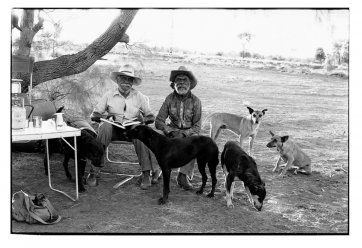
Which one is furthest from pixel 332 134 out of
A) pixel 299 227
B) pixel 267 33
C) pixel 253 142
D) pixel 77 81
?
pixel 77 81

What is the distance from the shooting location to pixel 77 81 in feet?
22.3

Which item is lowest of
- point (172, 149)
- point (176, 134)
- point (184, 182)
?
point (184, 182)

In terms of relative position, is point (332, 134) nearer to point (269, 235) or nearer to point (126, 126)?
point (269, 235)

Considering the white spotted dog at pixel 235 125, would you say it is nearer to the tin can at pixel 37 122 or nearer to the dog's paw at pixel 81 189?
the dog's paw at pixel 81 189

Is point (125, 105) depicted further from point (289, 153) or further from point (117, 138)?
point (289, 153)

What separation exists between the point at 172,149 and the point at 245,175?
80cm

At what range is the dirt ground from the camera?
4059 mm

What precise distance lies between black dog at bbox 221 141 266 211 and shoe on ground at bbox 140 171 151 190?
962 mm

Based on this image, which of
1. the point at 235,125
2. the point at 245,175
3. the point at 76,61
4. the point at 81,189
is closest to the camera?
the point at 245,175

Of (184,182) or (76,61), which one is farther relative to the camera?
(76,61)

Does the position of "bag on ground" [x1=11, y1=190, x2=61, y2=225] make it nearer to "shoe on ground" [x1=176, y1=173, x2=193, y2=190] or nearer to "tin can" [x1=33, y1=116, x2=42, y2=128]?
"tin can" [x1=33, y1=116, x2=42, y2=128]

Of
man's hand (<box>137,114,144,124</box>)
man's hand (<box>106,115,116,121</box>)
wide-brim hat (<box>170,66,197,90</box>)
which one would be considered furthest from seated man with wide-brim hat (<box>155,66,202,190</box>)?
man's hand (<box>106,115,116,121</box>)

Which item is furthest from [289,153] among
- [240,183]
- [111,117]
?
[111,117]

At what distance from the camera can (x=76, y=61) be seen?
21.4 ft
